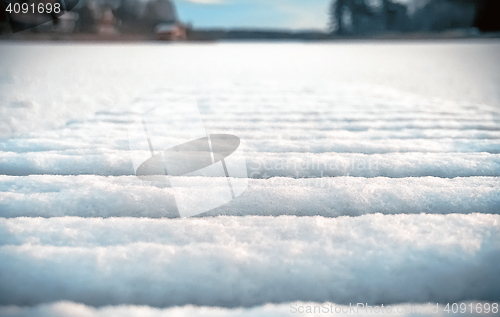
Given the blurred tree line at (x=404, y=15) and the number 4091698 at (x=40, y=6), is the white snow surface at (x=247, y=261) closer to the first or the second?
the number 4091698 at (x=40, y=6)

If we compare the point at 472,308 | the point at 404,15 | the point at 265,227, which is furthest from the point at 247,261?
the point at 404,15

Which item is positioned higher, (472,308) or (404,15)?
(404,15)

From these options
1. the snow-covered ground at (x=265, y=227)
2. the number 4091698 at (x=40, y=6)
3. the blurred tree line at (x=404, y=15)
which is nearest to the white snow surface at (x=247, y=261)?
the snow-covered ground at (x=265, y=227)

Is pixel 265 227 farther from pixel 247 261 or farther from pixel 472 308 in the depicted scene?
pixel 472 308

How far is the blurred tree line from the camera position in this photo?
22.6m

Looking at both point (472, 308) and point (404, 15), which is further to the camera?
point (404, 15)

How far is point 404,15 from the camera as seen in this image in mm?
26406

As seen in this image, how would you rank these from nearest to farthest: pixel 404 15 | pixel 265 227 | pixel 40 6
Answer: pixel 265 227 < pixel 40 6 < pixel 404 15

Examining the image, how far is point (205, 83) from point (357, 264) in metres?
3.26

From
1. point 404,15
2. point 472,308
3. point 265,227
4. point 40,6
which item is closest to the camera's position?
point 472,308

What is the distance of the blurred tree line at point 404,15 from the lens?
74.0ft

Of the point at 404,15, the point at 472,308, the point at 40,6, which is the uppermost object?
the point at 404,15

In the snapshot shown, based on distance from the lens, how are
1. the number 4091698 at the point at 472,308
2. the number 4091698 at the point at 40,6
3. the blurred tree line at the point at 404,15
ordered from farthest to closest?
the blurred tree line at the point at 404,15
the number 4091698 at the point at 40,6
the number 4091698 at the point at 472,308

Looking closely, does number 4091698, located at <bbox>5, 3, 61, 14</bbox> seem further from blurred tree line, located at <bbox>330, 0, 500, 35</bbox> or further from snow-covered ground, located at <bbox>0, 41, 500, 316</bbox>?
blurred tree line, located at <bbox>330, 0, 500, 35</bbox>
